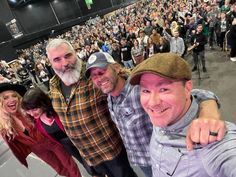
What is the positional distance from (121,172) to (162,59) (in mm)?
1683

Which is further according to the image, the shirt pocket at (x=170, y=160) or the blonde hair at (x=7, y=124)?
the blonde hair at (x=7, y=124)

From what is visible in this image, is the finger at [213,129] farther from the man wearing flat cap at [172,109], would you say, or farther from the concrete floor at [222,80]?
the concrete floor at [222,80]

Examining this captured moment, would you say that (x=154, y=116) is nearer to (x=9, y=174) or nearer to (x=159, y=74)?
(x=159, y=74)

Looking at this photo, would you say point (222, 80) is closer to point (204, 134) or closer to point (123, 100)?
point (123, 100)

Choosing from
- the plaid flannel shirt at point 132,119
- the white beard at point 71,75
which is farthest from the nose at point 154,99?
the white beard at point 71,75

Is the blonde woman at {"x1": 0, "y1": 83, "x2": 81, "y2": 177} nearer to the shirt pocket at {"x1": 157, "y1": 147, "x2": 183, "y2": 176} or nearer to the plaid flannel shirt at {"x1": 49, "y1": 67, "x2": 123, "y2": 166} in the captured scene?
the plaid flannel shirt at {"x1": 49, "y1": 67, "x2": 123, "y2": 166}

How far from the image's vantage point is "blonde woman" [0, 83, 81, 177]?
217cm

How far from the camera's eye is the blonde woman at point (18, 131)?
217cm

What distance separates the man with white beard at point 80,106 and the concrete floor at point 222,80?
110 inches

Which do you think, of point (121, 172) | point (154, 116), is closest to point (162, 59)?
point (154, 116)

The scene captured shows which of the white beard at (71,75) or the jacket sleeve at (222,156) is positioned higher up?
the white beard at (71,75)

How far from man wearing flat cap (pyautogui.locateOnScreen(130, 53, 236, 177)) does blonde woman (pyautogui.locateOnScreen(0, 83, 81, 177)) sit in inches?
61.0

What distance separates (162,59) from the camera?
100 cm

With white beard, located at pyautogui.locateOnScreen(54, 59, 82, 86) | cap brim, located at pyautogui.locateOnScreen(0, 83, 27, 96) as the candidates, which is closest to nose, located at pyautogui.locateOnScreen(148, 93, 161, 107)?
white beard, located at pyautogui.locateOnScreen(54, 59, 82, 86)
